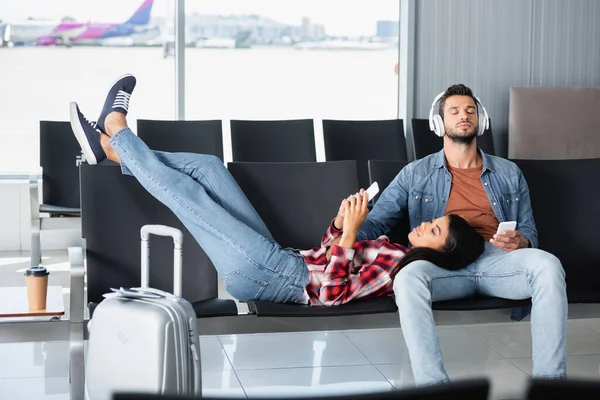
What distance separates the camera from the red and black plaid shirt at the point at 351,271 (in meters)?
2.67

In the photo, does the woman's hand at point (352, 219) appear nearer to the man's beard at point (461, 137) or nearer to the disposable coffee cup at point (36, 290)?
the man's beard at point (461, 137)

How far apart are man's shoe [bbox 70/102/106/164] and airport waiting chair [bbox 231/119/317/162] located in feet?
5.38

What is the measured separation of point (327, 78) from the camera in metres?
6.07

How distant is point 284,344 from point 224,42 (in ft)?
9.66

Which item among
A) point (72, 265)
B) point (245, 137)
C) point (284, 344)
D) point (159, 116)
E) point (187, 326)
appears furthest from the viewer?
point (159, 116)

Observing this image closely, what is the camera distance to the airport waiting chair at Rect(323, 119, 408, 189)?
4.80 meters

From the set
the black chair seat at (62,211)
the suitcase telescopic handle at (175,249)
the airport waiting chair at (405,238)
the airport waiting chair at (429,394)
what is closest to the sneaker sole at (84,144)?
the suitcase telescopic handle at (175,249)

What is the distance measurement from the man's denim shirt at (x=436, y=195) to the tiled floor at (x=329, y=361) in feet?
1.82

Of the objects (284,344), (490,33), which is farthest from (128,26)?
(284,344)

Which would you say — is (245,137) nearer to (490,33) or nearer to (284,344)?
(284,344)

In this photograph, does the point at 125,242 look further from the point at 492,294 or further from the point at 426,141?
the point at 426,141

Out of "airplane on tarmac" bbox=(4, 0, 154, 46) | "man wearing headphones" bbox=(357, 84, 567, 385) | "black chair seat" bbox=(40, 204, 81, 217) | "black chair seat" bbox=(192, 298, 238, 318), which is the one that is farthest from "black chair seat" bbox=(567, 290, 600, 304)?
→ "airplane on tarmac" bbox=(4, 0, 154, 46)

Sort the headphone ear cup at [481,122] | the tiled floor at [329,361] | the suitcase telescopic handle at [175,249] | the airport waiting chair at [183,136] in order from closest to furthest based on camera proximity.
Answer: the suitcase telescopic handle at [175,249]
the tiled floor at [329,361]
the headphone ear cup at [481,122]
the airport waiting chair at [183,136]

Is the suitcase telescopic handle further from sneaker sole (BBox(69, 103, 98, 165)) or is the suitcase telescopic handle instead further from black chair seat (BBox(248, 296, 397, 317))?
sneaker sole (BBox(69, 103, 98, 165))
